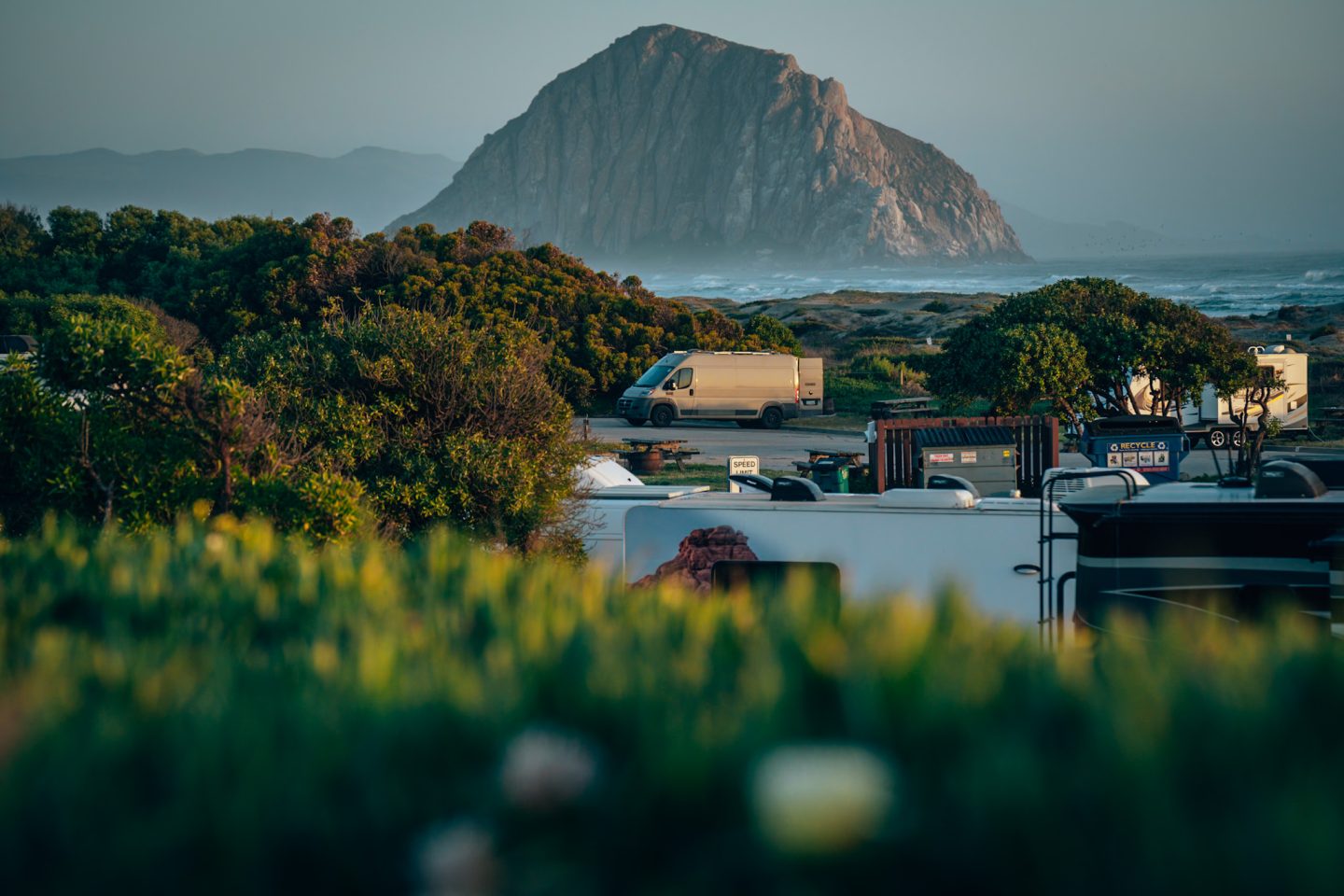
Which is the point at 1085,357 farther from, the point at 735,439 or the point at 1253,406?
the point at 735,439

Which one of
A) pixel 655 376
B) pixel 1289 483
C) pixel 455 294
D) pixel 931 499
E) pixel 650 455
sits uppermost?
pixel 455 294

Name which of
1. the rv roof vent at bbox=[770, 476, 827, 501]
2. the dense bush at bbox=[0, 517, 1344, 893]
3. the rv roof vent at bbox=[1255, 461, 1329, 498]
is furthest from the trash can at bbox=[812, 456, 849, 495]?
the dense bush at bbox=[0, 517, 1344, 893]

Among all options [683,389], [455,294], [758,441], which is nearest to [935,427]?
[758,441]

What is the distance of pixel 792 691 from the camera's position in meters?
2.26

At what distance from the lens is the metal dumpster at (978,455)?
66.4 ft

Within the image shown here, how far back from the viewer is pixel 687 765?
6.49ft

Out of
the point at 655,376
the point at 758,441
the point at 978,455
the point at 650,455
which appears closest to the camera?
the point at 978,455

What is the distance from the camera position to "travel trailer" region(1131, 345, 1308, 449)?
96.2 ft

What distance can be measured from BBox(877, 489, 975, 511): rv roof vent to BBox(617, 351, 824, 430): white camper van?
28.9 metres

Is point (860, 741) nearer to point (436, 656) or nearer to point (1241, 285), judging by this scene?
point (436, 656)

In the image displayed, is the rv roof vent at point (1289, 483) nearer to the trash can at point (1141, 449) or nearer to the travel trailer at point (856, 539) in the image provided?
the travel trailer at point (856, 539)

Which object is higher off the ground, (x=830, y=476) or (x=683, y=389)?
(x=683, y=389)

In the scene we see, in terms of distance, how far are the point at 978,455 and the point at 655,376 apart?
20.1 m

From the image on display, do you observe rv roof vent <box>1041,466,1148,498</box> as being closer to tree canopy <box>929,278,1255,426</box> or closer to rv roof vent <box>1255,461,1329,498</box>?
rv roof vent <box>1255,461,1329,498</box>
